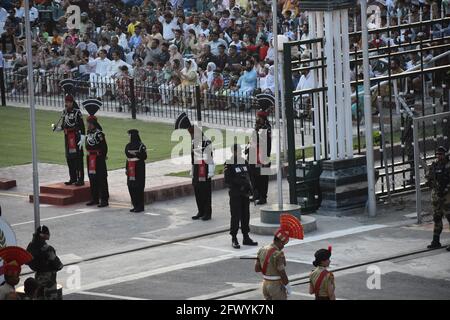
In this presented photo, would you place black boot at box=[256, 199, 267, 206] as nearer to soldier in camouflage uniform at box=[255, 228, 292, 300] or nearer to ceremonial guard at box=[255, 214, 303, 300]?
ceremonial guard at box=[255, 214, 303, 300]

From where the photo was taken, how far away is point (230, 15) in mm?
42625

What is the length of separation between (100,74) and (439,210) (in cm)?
1803

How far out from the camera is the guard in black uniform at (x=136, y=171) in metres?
28.3

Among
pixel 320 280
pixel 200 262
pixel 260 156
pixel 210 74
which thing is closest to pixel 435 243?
pixel 200 262

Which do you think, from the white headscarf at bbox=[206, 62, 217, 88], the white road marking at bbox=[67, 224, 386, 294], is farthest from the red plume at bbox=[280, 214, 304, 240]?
the white headscarf at bbox=[206, 62, 217, 88]

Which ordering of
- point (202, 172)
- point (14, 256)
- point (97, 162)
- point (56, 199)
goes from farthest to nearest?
point (56, 199) → point (97, 162) → point (202, 172) → point (14, 256)

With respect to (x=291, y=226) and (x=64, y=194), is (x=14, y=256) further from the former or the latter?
(x=64, y=194)

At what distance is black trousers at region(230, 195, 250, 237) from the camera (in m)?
25.3

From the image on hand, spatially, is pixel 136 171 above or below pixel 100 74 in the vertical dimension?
below

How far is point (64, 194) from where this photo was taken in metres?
29.6

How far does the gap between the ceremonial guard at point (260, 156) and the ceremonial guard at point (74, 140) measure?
3509 millimetres

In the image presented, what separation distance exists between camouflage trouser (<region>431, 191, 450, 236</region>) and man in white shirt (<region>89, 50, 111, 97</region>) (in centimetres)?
1641
